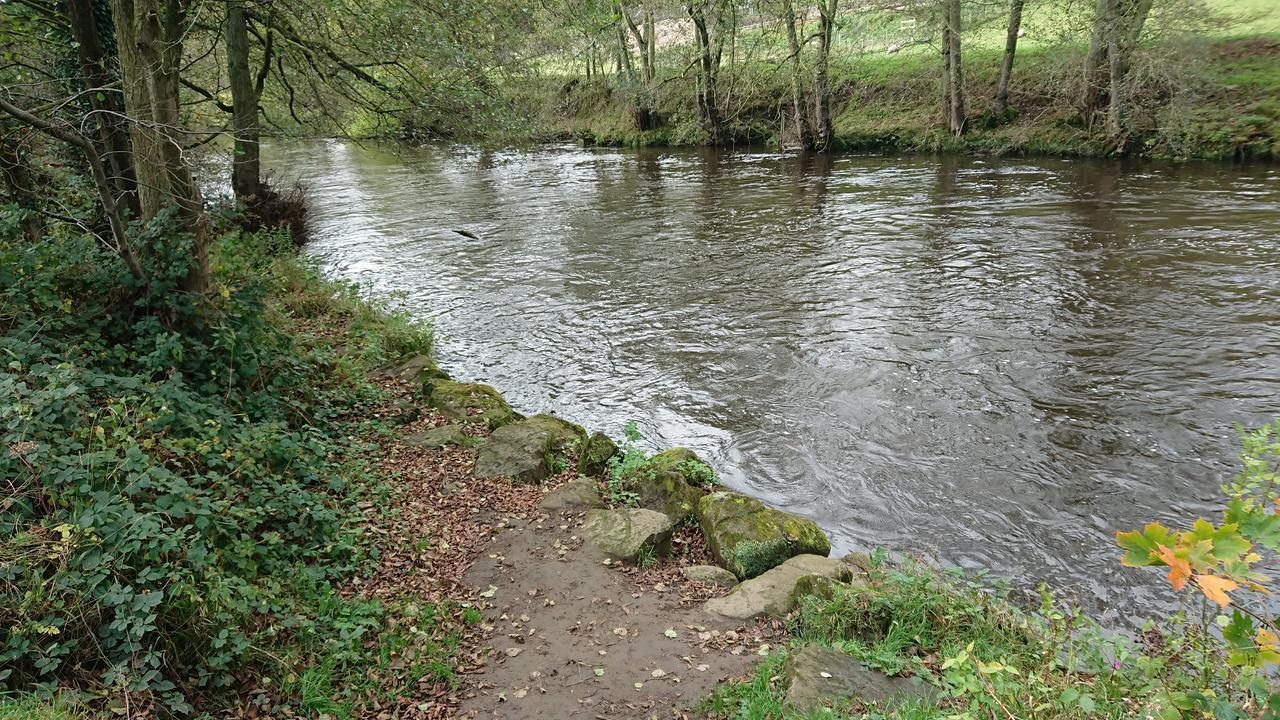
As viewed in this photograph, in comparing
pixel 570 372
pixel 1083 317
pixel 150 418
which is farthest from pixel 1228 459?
pixel 150 418

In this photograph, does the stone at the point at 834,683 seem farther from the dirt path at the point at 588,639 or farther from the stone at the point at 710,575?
the stone at the point at 710,575

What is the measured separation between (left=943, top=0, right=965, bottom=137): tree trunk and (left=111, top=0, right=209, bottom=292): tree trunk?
2293cm

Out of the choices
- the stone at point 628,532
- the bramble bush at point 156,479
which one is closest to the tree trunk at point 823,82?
the stone at point 628,532

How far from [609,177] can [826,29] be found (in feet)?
30.9

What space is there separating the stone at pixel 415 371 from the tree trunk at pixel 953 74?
21324 millimetres

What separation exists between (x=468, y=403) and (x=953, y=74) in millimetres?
22806

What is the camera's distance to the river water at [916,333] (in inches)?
289

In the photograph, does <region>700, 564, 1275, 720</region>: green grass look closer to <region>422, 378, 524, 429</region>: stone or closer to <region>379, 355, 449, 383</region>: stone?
<region>422, 378, 524, 429</region>: stone

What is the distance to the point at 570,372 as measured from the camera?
11.1 metres

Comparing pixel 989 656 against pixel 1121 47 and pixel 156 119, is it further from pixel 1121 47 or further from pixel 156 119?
pixel 1121 47

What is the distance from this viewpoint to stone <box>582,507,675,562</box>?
20.8ft

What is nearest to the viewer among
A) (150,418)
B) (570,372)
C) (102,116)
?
(150,418)

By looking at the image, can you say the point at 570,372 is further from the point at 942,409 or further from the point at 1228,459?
the point at 1228,459

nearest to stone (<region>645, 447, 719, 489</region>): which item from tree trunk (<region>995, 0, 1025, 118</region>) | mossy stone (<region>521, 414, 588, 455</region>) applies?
mossy stone (<region>521, 414, 588, 455</region>)
